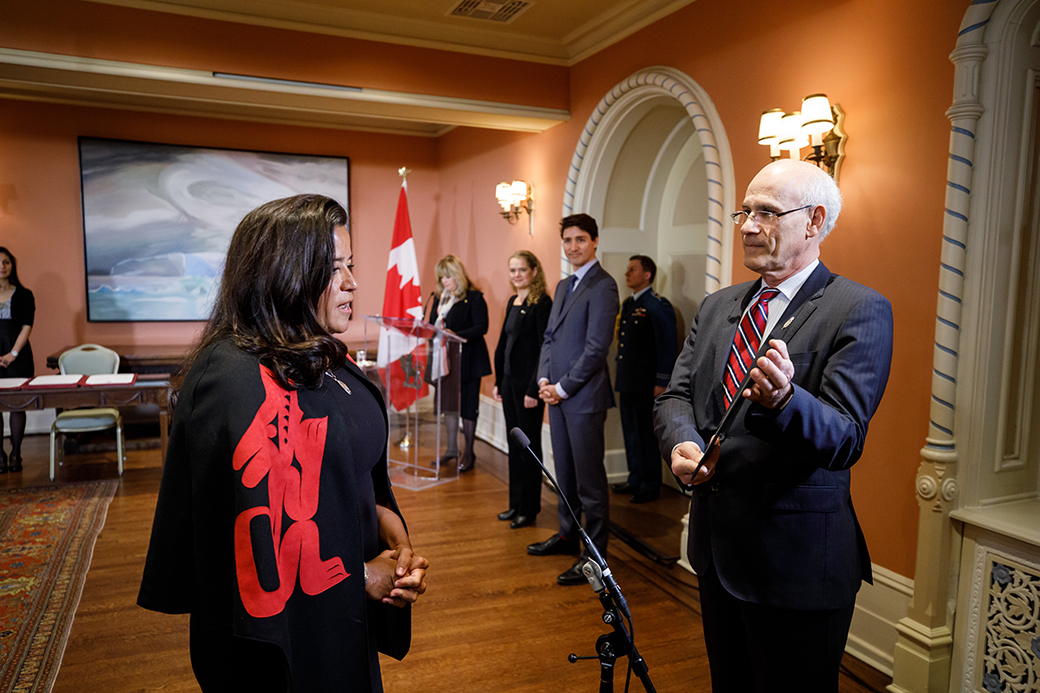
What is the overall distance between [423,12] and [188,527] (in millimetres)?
3819

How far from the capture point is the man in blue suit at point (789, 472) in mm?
1418

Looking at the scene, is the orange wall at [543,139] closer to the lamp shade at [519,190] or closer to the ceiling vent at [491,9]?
the lamp shade at [519,190]

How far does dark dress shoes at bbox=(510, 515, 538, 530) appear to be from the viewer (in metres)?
4.04

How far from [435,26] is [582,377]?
8.34 feet

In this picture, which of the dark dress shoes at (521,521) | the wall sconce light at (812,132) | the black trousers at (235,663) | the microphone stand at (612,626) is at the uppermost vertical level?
→ the wall sconce light at (812,132)

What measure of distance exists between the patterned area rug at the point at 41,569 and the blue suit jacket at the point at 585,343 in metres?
2.35

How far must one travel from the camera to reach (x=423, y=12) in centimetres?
420

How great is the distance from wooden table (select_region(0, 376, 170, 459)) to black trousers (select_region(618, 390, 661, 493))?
296cm

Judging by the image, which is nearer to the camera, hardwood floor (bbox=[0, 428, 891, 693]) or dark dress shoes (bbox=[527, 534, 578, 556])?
hardwood floor (bbox=[0, 428, 891, 693])

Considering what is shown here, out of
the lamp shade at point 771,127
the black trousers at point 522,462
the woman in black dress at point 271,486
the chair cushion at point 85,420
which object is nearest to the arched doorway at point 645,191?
the black trousers at point 522,462

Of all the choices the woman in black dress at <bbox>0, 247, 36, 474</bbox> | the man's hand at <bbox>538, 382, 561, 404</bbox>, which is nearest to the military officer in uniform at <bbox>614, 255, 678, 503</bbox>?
the man's hand at <bbox>538, 382, 561, 404</bbox>

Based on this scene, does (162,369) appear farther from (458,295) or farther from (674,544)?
(674,544)

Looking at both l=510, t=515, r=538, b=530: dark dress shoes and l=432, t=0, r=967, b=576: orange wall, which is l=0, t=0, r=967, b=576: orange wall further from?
l=510, t=515, r=538, b=530: dark dress shoes

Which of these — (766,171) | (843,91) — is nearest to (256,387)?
(766,171)
